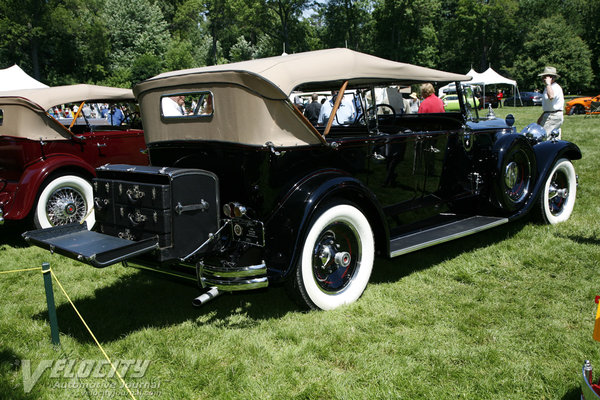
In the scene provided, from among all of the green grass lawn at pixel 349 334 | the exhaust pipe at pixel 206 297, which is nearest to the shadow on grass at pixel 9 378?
the green grass lawn at pixel 349 334

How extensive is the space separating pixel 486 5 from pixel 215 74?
184ft

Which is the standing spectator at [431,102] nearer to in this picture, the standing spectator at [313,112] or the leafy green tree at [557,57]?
the standing spectator at [313,112]

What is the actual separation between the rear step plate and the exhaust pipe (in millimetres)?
431

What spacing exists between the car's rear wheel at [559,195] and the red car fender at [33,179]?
5886 mm

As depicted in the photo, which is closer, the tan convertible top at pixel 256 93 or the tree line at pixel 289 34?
the tan convertible top at pixel 256 93

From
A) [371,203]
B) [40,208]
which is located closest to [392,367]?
[371,203]

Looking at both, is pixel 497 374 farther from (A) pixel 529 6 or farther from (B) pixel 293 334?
(A) pixel 529 6

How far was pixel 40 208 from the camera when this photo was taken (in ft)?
19.2

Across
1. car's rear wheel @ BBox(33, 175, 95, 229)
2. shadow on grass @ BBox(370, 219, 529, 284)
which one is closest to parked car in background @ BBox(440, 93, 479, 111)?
shadow on grass @ BBox(370, 219, 529, 284)

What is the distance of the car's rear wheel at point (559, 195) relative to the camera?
5.57 meters

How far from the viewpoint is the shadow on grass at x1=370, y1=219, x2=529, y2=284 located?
450cm

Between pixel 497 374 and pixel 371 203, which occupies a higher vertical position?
pixel 371 203

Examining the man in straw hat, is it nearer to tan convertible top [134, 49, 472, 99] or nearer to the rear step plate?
tan convertible top [134, 49, 472, 99]

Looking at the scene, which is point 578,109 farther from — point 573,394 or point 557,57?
point 573,394
